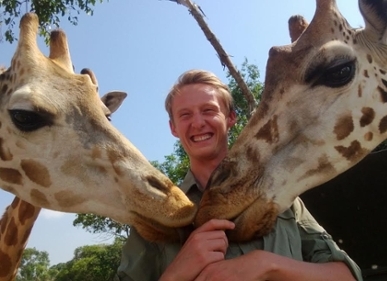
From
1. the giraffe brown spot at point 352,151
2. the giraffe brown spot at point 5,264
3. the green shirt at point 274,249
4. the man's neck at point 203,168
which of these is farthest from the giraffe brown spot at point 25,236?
the giraffe brown spot at point 352,151

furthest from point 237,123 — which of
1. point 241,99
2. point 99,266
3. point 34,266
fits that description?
point 34,266

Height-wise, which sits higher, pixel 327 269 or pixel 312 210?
pixel 312 210

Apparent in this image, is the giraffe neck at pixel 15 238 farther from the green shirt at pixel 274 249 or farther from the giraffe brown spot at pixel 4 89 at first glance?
the green shirt at pixel 274 249

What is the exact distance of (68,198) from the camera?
282 cm

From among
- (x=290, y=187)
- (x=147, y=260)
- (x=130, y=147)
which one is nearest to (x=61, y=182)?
(x=130, y=147)

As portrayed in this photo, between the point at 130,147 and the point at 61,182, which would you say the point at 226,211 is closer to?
the point at 130,147

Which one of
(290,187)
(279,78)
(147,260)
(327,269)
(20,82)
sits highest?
(20,82)

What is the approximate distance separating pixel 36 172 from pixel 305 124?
1.52 metres

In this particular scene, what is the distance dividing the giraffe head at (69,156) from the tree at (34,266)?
48.8m

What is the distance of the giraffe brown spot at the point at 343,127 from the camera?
2.78 m

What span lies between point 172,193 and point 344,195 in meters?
2.21

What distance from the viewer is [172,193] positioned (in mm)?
2545

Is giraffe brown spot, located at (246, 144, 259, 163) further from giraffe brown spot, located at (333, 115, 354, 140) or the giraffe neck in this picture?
the giraffe neck

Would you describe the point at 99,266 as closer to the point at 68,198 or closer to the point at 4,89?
the point at 4,89
